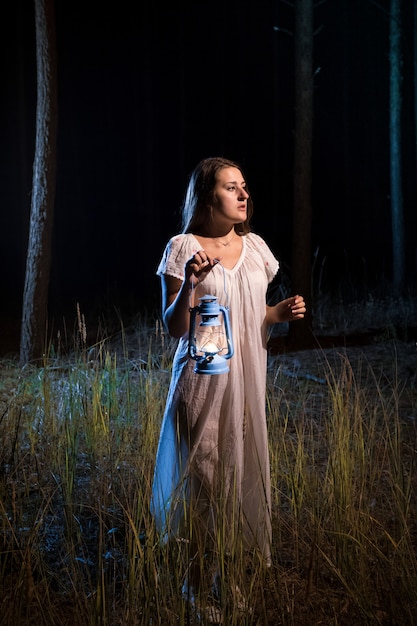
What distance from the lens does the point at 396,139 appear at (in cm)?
1394

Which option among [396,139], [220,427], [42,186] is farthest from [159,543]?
[396,139]

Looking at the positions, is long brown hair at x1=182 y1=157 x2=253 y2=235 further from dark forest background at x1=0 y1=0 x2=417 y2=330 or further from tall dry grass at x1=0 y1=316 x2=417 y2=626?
dark forest background at x1=0 y1=0 x2=417 y2=330

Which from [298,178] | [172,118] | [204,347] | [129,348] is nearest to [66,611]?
[204,347]

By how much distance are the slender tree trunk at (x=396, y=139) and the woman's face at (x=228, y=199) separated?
35.9 feet

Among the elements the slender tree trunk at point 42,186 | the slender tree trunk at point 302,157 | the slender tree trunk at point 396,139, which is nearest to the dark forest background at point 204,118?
the slender tree trunk at point 396,139

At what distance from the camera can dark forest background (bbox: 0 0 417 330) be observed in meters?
24.8

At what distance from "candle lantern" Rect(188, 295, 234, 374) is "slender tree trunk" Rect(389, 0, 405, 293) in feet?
36.6

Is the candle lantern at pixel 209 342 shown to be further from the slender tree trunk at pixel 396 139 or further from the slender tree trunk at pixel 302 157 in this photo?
the slender tree trunk at pixel 396 139

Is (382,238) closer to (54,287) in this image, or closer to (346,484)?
(54,287)

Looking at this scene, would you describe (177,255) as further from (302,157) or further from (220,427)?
(302,157)

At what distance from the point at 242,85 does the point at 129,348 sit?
2078 cm

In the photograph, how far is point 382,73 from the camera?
27484 millimetres

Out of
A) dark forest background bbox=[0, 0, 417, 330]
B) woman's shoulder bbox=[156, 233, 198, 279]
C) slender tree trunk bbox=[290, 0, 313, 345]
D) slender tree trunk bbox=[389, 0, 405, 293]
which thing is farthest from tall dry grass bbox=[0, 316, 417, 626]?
dark forest background bbox=[0, 0, 417, 330]

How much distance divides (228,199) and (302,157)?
653cm
